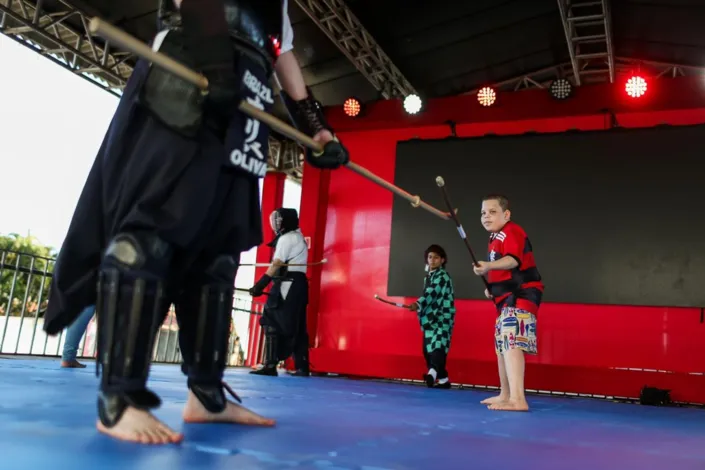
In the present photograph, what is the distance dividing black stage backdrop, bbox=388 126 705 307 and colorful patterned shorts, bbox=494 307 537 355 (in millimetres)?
2424

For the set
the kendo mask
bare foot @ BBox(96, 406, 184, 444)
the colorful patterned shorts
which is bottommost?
bare foot @ BBox(96, 406, 184, 444)

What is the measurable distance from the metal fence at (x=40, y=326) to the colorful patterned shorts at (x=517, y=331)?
2.63 metres

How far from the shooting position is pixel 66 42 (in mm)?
8031

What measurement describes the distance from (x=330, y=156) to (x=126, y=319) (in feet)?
2.48

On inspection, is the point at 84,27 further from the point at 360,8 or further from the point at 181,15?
the point at 181,15

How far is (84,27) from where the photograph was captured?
770 centimetres

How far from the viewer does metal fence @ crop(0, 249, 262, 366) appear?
5262 mm

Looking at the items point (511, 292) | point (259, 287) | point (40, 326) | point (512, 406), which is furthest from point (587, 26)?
point (40, 326)

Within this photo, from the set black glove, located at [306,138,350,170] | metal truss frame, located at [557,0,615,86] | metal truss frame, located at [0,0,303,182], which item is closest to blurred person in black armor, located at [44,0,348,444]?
black glove, located at [306,138,350,170]

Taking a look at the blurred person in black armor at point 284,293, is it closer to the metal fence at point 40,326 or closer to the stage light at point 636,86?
the metal fence at point 40,326

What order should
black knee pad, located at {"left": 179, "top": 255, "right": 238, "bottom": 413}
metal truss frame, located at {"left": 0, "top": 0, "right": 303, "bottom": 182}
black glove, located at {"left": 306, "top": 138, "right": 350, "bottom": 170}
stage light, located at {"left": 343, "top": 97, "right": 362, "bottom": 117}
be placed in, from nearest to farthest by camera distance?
black knee pad, located at {"left": 179, "top": 255, "right": 238, "bottom": 413}
black glove, located at {"left": 306, "top": 138, "right": 350, "bottom": 170}
stage light, located at {"left": 343, "top": 97, "right": 362, "bottom": 117}
metal truss frame, located at {"left": 0, "top": 0, "right": 303, "bottom": 182}

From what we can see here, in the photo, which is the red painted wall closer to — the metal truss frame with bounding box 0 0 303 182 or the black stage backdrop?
the black stage backdrop

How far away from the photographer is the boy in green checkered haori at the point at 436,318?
188 inches

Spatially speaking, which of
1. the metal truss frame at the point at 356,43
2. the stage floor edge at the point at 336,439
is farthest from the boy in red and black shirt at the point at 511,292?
the metal truss frame at the point at 356,43
